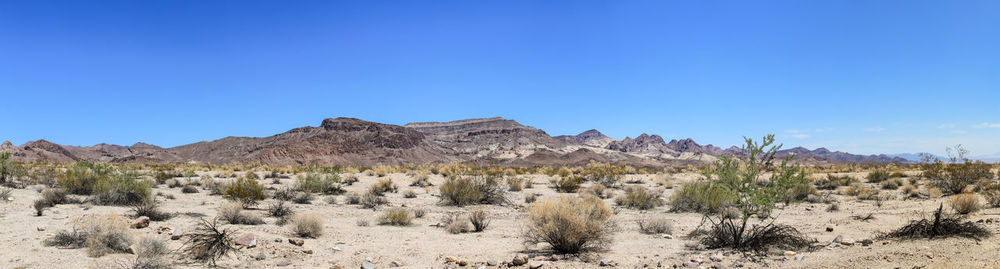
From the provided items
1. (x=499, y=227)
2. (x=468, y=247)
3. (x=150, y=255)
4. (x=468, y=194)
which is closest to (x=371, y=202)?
(x=468, y=194)

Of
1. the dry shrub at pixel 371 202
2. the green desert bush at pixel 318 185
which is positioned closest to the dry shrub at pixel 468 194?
the dry shrub at pixel 371 202

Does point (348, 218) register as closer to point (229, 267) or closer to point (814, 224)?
point (229, 267)

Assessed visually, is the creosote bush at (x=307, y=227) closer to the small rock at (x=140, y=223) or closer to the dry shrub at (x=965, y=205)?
the small rock at (x=140, y=223)

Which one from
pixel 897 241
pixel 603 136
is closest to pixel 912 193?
pixel 897 241

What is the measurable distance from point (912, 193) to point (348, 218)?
805 inches

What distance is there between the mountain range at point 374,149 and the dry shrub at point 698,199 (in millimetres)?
51408

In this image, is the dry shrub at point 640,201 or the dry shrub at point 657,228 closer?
the dry shrub at point 657,228

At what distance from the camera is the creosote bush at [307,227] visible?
10.2 metres

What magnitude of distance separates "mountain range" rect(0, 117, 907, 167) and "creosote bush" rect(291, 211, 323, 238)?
60.1m

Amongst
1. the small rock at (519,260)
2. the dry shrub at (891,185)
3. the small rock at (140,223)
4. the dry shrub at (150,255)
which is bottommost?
the small rock at (519,260)

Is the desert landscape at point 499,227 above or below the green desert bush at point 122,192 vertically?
below

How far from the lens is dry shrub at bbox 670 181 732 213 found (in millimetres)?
14914

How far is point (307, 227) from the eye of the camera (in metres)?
10.3

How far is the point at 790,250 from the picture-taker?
8.68 m
